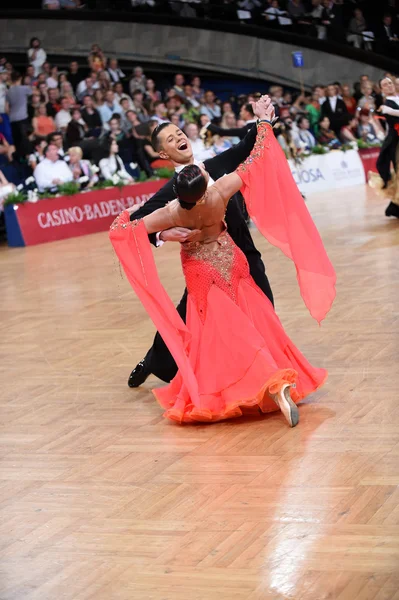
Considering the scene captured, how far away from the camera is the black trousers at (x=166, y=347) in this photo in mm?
4926

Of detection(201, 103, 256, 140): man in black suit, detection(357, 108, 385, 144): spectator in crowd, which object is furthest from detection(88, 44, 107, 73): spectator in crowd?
detection(201, 103, 256, 140): man in black suit

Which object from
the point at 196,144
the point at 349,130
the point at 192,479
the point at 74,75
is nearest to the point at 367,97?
the point at 349,130

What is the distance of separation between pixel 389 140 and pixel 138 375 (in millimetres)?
6332

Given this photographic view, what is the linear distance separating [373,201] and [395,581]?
36.3 feet

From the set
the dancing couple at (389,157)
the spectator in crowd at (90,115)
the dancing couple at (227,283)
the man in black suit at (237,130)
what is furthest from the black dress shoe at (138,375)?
the spectator in crowd at (90,115)

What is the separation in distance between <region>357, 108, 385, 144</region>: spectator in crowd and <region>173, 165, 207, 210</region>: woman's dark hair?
1428 cm

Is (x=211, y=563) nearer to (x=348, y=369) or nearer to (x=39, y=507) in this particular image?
(x=39, y=507)

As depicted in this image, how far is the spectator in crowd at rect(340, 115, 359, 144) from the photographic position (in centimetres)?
1773

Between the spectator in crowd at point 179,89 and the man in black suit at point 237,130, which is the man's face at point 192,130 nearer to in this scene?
the spectator in crowd at point 179,89

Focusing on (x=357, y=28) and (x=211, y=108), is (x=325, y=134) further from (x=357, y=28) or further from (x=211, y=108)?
(x=357, y=28)

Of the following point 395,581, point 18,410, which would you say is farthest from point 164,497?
point 18,410

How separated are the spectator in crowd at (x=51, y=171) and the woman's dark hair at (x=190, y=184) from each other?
8.92 meters

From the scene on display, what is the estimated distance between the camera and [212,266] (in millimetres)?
4691

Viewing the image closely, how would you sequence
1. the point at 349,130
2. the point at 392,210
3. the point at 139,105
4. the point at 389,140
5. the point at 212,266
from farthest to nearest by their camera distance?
the point at 349,130
the point at 139,105
the point at 392,210
the point at 389,140
the point at 212,266
